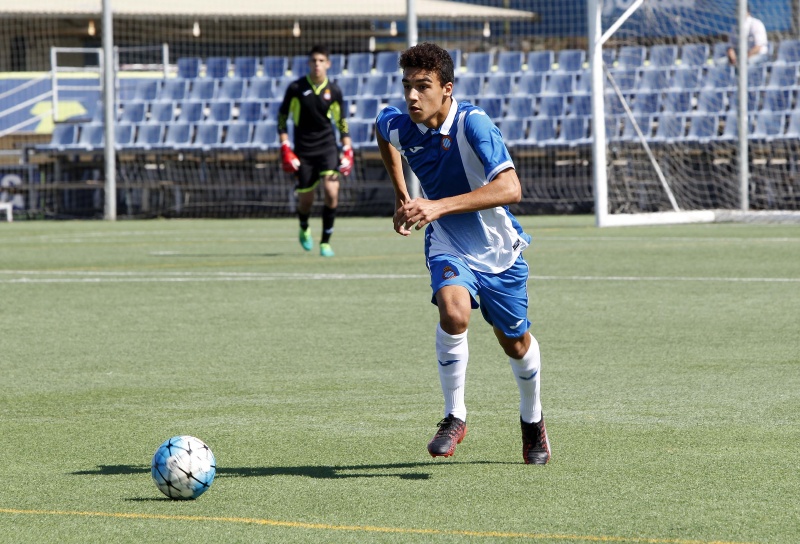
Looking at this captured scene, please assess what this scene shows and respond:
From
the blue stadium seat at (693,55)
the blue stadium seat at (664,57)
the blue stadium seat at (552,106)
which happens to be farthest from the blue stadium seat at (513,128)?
the blue stadium seat at (693,55)

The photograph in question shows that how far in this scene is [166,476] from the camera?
4316 mm

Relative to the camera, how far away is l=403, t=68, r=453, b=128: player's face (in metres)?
5.13

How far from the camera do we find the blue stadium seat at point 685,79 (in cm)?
2512

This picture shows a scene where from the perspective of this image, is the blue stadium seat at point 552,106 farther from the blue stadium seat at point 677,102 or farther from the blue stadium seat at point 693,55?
the blue stadium seat at point 693,55

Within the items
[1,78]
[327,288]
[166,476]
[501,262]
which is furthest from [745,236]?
[1,78]

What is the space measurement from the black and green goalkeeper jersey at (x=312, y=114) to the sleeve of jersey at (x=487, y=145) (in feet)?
35.5

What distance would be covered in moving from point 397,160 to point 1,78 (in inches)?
1106

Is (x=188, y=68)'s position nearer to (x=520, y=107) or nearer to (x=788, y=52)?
(x=520, y=107)

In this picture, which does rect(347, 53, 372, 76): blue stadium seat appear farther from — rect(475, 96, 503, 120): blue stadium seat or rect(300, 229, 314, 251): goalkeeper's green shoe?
rect(300, 229, 314, 251): goalkeeper's green shoe

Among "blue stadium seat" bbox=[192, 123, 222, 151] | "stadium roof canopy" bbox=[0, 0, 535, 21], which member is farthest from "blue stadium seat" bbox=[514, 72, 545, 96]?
"stadium roof canopy" bbox=[0, 0, 535, 21]

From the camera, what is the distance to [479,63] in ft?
93.7

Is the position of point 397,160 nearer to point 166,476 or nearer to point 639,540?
point 166,476

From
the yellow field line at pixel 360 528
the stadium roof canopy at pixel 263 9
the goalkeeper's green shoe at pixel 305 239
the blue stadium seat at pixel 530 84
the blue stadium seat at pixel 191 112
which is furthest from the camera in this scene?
the stadium roof canopy at pixel 263 9

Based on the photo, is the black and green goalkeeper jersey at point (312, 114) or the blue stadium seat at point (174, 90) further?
the blue stadium seat at point (174, 90)
